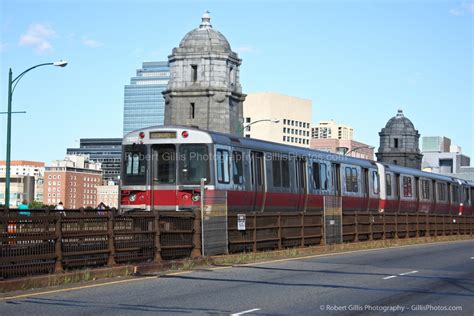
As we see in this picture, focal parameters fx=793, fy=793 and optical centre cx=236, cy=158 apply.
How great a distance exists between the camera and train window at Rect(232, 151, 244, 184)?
83.3 ft

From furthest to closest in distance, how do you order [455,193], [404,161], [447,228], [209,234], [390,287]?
[404,161]
[455,193]
[447,228]
[209,234]
[390,287]

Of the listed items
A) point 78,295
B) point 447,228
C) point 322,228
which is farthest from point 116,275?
point 447,228

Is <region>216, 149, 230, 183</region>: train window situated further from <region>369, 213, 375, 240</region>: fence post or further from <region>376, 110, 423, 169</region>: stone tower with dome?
<region>376, 110, 423, 169</region>: stone tower with dome

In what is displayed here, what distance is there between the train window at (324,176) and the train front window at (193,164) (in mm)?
9259

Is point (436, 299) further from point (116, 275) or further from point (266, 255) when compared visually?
point (266, 255)

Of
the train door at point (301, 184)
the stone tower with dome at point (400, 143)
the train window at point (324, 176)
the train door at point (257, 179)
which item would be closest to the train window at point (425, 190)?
the train window at point (324, 176)

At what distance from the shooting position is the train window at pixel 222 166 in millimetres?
24375

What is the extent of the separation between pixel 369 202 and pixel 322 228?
11255 millimetres

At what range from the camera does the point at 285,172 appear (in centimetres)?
2916

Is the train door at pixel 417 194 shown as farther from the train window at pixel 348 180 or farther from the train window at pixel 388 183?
the train window at pixel 348 180

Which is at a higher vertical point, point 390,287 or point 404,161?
point 404,161

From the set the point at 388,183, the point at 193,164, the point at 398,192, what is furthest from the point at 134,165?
the point at 398,192

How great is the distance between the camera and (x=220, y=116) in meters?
77.1

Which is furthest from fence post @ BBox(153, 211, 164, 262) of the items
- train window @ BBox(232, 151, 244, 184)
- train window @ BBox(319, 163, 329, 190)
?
train window @ BBox(319, 163, 329, 190)
